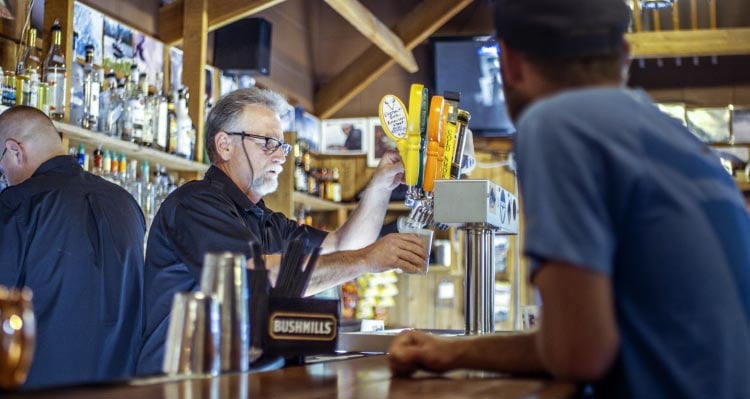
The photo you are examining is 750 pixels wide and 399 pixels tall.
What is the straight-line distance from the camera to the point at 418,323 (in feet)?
26.7

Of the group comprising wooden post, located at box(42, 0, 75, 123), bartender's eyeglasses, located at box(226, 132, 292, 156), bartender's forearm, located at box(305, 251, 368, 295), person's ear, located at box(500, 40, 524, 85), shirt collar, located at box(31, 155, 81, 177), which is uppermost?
wooden post, located at box(42, 0, 75, 123)

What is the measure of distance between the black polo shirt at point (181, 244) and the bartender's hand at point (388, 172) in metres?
0.41

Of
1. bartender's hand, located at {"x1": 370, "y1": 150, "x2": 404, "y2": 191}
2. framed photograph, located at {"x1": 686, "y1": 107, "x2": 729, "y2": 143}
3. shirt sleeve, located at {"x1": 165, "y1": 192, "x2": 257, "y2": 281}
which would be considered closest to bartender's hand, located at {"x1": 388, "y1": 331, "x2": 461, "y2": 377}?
shirt sleeve, located at {"x1": 165, "y1": 192, "x2": 257, "y2": 281}

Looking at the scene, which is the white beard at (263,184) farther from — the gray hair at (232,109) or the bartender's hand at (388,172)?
the bartender's hand at (388,172)

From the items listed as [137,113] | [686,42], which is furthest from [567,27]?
[686,42]

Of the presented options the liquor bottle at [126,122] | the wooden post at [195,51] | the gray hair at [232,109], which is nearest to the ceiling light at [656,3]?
the wooden post at [195,51]

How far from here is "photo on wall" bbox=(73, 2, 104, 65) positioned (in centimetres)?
476

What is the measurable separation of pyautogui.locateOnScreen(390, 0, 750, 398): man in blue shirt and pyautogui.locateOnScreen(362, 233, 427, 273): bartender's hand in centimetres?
115

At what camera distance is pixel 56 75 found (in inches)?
165

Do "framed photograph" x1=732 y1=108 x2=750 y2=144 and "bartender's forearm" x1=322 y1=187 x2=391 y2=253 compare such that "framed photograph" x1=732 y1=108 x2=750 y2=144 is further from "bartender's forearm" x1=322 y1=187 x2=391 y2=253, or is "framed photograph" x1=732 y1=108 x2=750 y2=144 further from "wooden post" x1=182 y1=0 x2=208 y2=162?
"bartender's forearm" x1=322 y1=187 x2=391 y2=253

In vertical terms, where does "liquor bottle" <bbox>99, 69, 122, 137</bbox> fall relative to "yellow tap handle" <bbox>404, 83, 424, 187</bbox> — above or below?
above

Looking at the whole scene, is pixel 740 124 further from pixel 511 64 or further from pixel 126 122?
pixel 511 64

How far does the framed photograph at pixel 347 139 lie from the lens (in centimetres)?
819

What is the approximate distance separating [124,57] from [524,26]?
4187 mm
